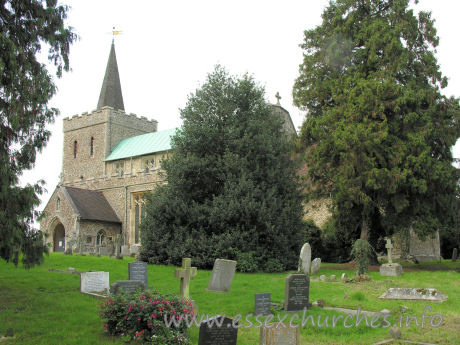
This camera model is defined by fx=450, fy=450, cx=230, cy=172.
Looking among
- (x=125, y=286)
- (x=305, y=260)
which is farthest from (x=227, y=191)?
(x=125, y=286)

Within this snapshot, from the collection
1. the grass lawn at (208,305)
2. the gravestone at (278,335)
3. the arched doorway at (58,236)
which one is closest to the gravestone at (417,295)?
the grass lawn at (208,305)

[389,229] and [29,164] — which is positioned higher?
[29,164]

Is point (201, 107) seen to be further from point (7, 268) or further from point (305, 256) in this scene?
point (7, 268)

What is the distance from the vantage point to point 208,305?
367 inches

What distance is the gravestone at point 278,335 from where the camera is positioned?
18.8 feet

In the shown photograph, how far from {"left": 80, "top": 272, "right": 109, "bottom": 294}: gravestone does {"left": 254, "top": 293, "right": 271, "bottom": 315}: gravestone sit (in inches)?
152

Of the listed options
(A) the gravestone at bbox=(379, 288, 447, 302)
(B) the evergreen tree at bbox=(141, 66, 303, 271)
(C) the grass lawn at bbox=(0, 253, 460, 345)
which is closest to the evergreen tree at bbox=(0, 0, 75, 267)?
(C) the grass lawn at bbox=(0, 253, 460, 345)

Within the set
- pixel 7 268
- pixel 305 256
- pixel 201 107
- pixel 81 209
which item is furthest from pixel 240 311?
pixel 81 209

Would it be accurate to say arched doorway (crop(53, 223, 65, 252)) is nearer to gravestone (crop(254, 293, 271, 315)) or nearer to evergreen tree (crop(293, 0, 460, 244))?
evergreen tree (crop(293, 0, 460, 244))

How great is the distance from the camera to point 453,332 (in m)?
7.12

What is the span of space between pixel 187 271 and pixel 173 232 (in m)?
10.1

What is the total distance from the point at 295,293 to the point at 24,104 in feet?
21.0

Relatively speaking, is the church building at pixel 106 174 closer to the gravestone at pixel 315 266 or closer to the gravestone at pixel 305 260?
the gravestone at pixel 315 266

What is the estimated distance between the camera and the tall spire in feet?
135
